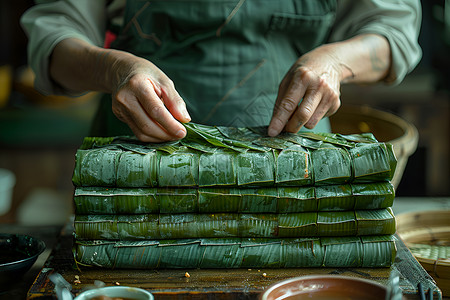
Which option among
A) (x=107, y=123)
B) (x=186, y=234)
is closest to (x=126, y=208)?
(x=186, y=234)

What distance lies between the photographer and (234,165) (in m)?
0.86

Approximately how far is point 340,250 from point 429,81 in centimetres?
286

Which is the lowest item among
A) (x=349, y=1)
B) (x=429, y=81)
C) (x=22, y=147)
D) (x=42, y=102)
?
(x=22, y=147)

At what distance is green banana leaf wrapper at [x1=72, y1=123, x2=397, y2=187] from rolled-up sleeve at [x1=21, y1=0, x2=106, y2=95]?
0.48 meters

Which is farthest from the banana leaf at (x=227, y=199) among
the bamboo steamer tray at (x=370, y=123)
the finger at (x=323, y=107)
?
the bamboo steamer tray at (x=370, y=123)

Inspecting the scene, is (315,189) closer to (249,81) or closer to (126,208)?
(126,208)

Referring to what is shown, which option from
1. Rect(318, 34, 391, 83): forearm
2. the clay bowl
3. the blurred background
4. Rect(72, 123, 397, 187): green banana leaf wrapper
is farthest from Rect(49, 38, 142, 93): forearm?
the blurred background

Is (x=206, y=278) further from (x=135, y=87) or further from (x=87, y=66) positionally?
(x=87, y=66)

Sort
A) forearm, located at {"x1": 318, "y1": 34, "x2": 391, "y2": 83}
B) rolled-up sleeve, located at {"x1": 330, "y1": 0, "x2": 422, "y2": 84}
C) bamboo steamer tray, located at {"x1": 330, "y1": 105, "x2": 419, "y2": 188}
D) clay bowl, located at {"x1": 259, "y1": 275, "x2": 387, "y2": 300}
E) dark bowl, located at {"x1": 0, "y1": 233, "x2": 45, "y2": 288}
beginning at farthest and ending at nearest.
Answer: bamboo steamer tray, located at {"x1": 330, "y1": 105, "x2": 419, "y2": 188} < rolled-up sleeve, located at {"x1": 330, "y1": 0, "x2": 422, "y2": 84} < forearm, located at {"x1": 318, "y1": 34, "x2": 391, "y2": 83} < dark bowl, located at {"x1": 0, "y1": 233, "x2": 45, "y2": 288} < clay bowl, located at {"x1": 259, "y1": 275, "x2": 387, "y2": 300}

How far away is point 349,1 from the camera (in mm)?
1354

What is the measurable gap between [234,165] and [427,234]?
537mm

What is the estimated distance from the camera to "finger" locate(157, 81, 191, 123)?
Answer: 94 cm

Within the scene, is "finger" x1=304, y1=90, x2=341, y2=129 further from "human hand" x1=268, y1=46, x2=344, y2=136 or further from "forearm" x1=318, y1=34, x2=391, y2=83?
"forearm" x1=318, y1=34, x2=391, y2=83

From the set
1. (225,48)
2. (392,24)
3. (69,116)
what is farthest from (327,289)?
(69,116)
